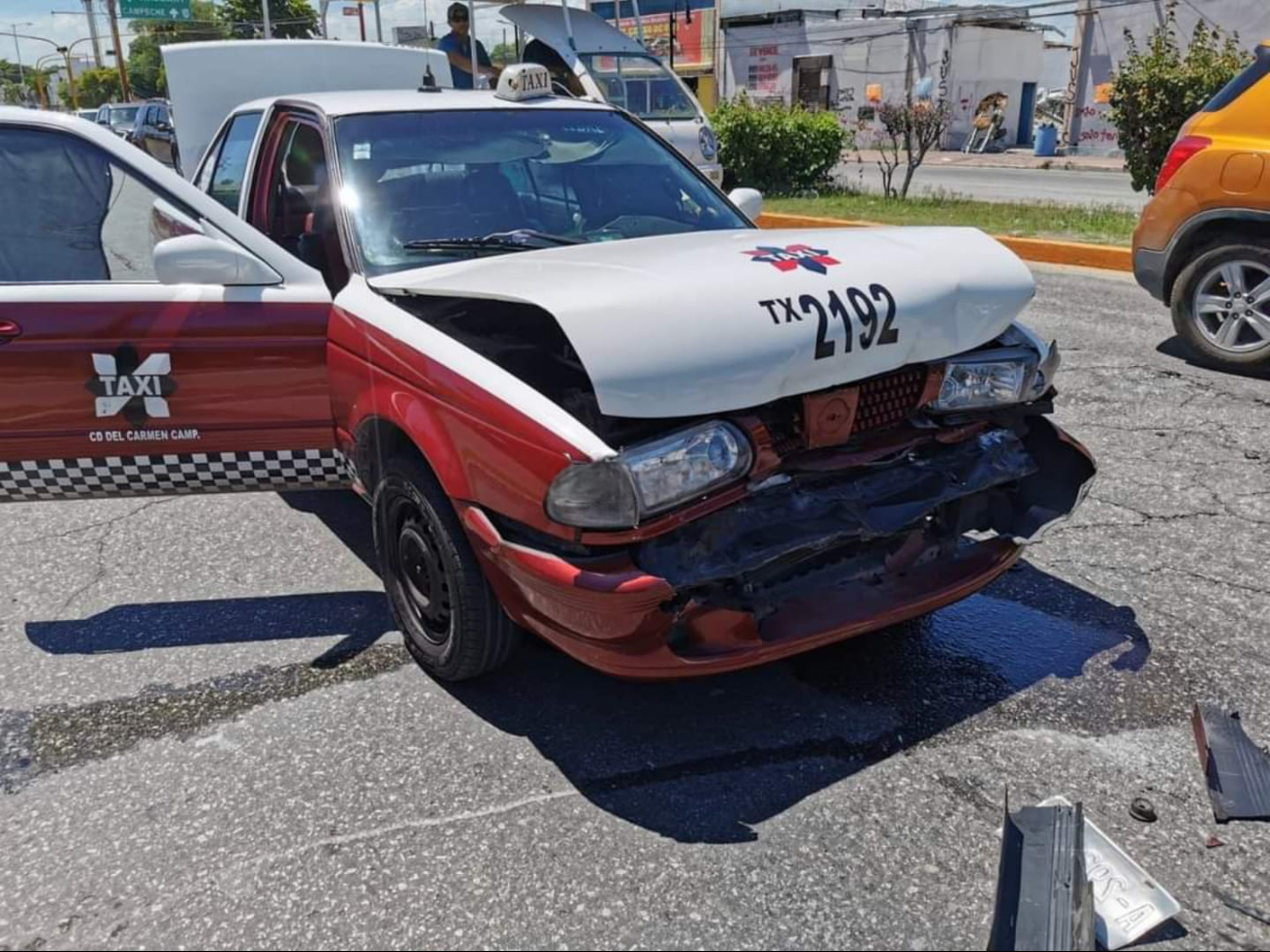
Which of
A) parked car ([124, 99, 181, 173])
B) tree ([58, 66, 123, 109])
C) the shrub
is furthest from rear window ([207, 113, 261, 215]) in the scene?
tree ([58, 66, 123, 109])

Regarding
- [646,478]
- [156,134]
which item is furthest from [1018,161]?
[646,478]

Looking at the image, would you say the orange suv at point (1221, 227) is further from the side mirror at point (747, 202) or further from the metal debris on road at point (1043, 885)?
the metal debris on road at point (1043, 885)

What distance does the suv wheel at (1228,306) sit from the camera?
20.5 feet

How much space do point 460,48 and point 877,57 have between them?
34.8 m

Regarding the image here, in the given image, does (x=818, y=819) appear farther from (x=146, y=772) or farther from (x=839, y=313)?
(x=146, y=772)

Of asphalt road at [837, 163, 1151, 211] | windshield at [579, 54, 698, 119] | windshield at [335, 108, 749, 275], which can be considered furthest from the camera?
asphalt road at [837, 163, 1151, 211]

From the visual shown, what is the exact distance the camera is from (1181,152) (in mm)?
6508

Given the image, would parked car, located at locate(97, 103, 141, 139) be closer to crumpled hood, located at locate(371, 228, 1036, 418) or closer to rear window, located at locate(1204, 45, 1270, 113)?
rear window, located at locate(1204, 45, 1270, 113)

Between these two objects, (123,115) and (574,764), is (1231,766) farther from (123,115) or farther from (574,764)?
(123,115)

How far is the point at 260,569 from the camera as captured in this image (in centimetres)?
420

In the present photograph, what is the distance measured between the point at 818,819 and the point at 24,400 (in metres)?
2.83

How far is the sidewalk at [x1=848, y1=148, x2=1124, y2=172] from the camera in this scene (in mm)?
32844

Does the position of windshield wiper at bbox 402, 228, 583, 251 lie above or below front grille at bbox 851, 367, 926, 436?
above

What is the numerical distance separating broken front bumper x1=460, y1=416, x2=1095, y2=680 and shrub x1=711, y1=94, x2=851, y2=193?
1498cm
